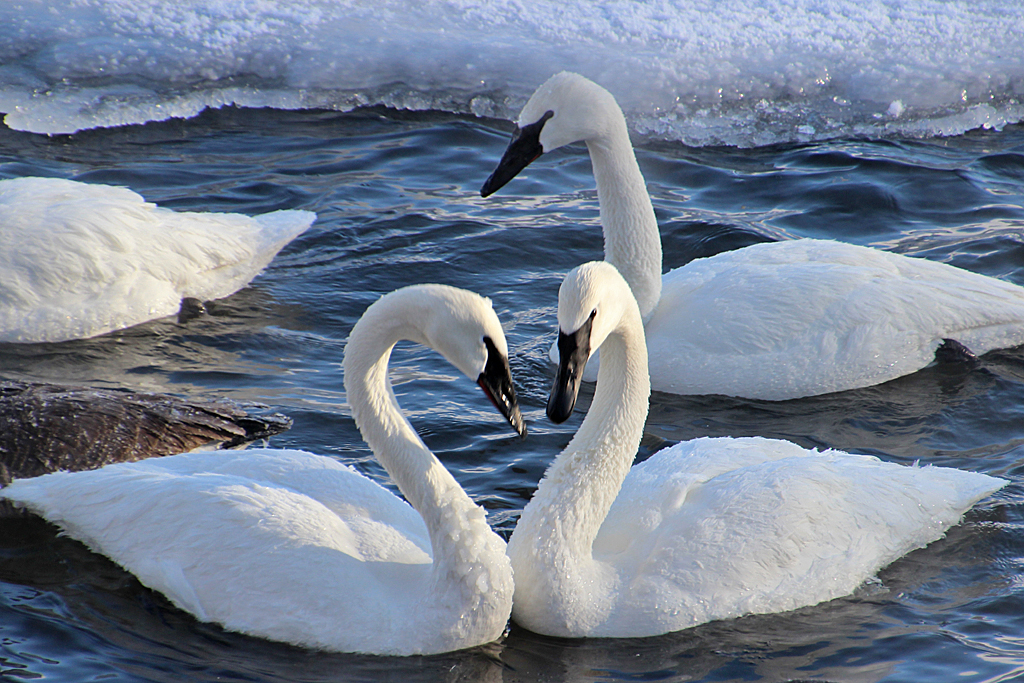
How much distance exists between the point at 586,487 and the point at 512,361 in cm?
273

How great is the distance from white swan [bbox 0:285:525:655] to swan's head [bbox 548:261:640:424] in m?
0.28

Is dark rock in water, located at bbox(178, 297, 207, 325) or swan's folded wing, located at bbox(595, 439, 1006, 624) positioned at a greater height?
dark rock in water, located at bbox(178, 297, 207, 325)

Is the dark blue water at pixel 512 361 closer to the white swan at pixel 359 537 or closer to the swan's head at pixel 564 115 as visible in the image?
the white swan at pixel 359 537

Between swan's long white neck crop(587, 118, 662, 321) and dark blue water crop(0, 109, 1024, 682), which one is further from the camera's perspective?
swan's long white neck crop(587, 118, 662, 321)

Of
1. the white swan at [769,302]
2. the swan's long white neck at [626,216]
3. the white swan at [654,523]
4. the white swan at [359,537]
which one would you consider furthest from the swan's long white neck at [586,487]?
the swan's long white neck at [626,216]

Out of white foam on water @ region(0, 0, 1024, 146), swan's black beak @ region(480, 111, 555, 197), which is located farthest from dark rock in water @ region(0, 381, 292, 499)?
white foam on water @ region(0, 0, 1024, 146)

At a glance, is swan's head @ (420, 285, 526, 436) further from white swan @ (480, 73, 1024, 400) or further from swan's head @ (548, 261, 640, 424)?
white swan @ (480, 73, 1024, 400)

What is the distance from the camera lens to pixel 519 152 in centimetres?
701

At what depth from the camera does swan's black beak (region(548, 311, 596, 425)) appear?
437cm

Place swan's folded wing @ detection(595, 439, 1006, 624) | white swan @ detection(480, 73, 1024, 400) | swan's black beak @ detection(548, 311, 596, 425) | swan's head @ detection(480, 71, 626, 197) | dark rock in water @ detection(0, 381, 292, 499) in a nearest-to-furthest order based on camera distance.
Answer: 1. swan's black beak @ detection(548, 311, 596, 425)
2. swan's folded wing @ detection(595, 439, 1006, 624)
3. dark rock in water @ detection(0, 381, 292, 499)
4. white swan @ detection(480, 73, 1024, 400)
5. swan's head @ detection(480, 71, 626, 197)

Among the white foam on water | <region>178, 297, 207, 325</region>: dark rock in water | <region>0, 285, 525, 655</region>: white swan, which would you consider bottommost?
<region>0, 285, 525, 655</region>: white swan

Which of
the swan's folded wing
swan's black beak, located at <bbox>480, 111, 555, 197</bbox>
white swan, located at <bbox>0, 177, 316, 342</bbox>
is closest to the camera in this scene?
the swan's folded wing

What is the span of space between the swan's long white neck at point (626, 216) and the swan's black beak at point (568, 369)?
2483mm

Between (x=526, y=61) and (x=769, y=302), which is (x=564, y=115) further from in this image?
(x=526, y=61)
